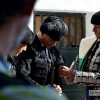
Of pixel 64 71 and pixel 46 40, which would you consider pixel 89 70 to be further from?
pixel 46 40

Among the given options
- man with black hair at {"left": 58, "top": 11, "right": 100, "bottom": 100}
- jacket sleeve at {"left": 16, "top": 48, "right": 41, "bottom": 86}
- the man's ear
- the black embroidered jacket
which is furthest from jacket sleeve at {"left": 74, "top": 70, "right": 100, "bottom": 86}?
the man's ear

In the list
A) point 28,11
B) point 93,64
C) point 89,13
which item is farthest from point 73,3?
point 28,11

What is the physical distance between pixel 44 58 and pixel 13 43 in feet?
9.63

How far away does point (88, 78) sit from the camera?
4258mm

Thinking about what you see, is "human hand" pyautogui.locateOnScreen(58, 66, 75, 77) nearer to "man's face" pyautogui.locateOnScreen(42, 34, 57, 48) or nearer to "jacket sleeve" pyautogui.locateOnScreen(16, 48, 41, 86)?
"man's face" pyautogui.locateOnScreen(42, 34, 57, 48)

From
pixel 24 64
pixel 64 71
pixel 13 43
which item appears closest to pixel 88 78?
pixel 64 71

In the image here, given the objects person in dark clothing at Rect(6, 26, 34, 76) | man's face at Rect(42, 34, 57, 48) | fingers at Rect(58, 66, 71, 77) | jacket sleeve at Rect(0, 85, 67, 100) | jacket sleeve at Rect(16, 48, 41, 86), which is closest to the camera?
jacket sleeve at Rect(0, 85, 67, 100)

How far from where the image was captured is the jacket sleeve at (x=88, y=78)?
425cm

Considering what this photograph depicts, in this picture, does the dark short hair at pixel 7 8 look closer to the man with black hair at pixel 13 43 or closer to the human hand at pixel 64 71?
the man with black hair at pixel 13 43

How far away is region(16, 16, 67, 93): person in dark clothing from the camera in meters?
3.76

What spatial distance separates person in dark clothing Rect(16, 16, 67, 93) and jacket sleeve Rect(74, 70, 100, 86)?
11.2 inches

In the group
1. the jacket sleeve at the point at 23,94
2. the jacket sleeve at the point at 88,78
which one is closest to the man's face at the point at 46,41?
the jacket sleeve at the point at 88,78

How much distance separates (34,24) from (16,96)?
511 centimetres

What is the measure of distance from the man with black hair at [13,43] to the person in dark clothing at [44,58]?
9.06ft
